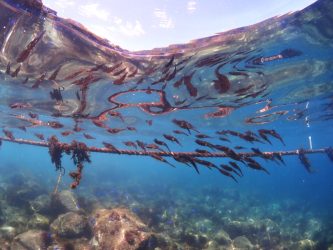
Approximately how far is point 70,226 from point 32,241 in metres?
1.63

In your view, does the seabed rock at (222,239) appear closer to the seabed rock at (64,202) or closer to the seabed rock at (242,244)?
the seabed rock at (242,244)

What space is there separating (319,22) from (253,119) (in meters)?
18.3

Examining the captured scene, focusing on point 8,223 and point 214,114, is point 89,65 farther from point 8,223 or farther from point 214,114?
point 214,114

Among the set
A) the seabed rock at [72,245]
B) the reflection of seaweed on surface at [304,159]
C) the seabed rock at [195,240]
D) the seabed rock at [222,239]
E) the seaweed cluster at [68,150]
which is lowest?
the seabed rock at [222,239]

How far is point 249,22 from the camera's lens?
32.3 feet

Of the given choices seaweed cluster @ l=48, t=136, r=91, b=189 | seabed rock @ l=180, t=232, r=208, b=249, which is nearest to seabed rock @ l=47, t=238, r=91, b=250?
seaweed cluster @ l=48, t=136, r=91, b=189

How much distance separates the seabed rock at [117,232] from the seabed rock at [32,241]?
196 cm

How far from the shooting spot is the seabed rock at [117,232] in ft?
35.1

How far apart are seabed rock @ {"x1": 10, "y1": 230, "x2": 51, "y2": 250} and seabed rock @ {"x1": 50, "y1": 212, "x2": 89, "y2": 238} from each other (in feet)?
2.07

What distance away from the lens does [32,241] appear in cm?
1111

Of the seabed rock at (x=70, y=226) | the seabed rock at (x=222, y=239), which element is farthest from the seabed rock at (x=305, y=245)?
the seabed rock at (x=70, y=226)

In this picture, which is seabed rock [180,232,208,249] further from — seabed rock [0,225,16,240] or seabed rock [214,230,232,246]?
seabed rock [0,225,16,240]

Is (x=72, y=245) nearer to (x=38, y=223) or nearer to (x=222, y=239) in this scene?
(x=38, y=223)

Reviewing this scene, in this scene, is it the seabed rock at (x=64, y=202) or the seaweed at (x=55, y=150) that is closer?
the seaweed at (x=55, y=150)
